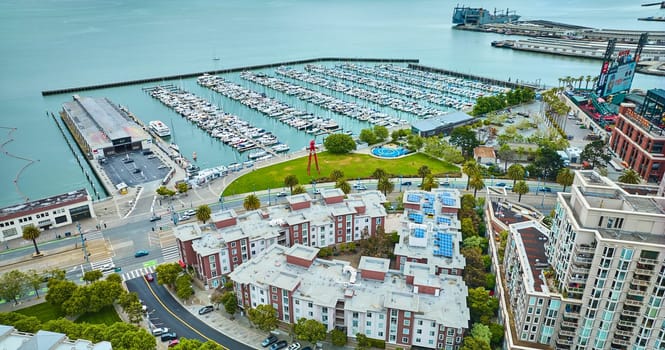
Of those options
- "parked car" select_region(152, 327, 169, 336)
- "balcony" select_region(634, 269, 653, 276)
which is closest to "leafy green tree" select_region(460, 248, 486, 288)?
"balcony" select_region(634, 269, 653, 276)

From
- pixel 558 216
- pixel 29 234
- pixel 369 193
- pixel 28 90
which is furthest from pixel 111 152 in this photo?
pixel 558 216

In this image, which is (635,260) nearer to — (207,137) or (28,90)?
(207,137)

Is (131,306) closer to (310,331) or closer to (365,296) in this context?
(310,331)

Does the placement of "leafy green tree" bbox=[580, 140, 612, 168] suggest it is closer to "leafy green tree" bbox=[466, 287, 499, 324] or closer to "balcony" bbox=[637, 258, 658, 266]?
"leafy green tree" bbox=[466, 287, 499, 324]

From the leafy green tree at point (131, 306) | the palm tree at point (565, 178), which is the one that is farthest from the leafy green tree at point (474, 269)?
the leafy green tree at point (131, 306)

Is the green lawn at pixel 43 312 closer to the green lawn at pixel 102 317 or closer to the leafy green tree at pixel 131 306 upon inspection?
the green lawn at pixel 102 317
